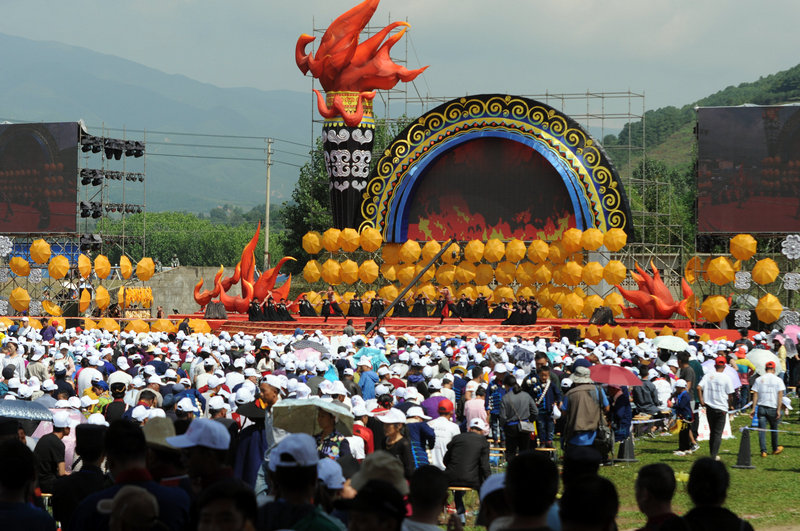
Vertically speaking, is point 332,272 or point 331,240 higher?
point 331,240

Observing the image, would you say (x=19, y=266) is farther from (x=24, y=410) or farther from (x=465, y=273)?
(x=24, y=410)

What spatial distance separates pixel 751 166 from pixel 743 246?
3.05 metres

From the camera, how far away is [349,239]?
125 feet

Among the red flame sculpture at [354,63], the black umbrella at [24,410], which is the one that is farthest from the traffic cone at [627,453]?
the red flame sculpture at [354,63]

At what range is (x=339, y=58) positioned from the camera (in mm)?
39062

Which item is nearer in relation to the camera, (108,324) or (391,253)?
(108,324)

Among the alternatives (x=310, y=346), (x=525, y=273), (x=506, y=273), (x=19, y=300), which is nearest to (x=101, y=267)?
(x=19, y=300)

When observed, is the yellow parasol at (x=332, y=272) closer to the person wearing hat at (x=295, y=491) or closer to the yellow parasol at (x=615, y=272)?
the yellow parasol at (x=615, y=272)

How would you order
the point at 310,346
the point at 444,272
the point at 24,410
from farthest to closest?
1. the point at 444,272
2. the point at 310,346
3. the point at 24,410

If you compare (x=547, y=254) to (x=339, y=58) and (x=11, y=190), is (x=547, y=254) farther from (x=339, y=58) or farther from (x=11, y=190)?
(x=11, y=190)

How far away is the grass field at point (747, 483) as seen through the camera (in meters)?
11.6

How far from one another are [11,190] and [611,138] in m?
94.7

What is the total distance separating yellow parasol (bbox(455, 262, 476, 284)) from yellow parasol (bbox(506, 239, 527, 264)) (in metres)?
1.86

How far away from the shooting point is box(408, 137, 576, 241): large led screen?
3925 cm
